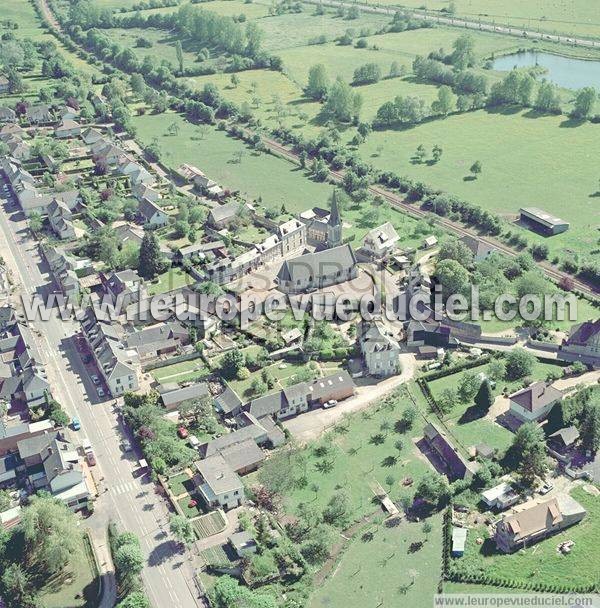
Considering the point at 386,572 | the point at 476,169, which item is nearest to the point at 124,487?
the point at 386,572

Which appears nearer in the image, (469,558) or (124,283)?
(469,558)

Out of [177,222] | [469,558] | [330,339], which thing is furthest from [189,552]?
[177,222]

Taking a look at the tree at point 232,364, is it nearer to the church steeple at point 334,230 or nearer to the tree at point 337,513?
the tree at point 337,513

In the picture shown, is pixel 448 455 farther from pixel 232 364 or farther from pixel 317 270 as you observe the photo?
pixel 317 270

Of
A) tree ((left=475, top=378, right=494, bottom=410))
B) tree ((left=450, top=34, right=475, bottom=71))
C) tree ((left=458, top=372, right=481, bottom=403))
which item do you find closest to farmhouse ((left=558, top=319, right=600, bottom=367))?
tree ((left=458, top=372, right=481, bottom=403))

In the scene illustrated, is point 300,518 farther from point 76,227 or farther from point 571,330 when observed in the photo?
point 76,227

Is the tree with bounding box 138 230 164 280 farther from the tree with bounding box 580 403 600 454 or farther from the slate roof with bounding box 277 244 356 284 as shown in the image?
the tree with bounding box 580 403 600 454
